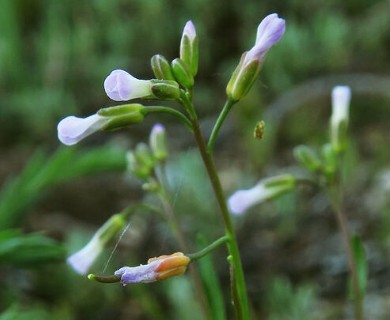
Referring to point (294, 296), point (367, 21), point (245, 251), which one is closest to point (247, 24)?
point (367, 21)

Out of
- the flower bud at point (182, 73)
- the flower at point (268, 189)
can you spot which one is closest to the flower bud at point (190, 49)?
the flower bud at point (182, 73)

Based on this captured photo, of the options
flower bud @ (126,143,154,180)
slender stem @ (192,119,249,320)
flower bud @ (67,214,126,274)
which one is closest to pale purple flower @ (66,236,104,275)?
flower bud @ (67,214,126,274)

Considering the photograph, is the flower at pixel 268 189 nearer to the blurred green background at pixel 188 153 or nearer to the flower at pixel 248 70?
the blurred green background at pixel 188 153

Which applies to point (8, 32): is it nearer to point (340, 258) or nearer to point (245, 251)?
point (245, 251)

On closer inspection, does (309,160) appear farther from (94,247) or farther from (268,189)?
(94,247)

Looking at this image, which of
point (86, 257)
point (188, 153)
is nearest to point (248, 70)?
point (86, 257)

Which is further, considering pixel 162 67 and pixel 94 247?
pixel 94 247

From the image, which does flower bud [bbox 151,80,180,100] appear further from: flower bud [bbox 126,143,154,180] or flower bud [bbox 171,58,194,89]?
flower bud [bbox 126,143,154,180]
